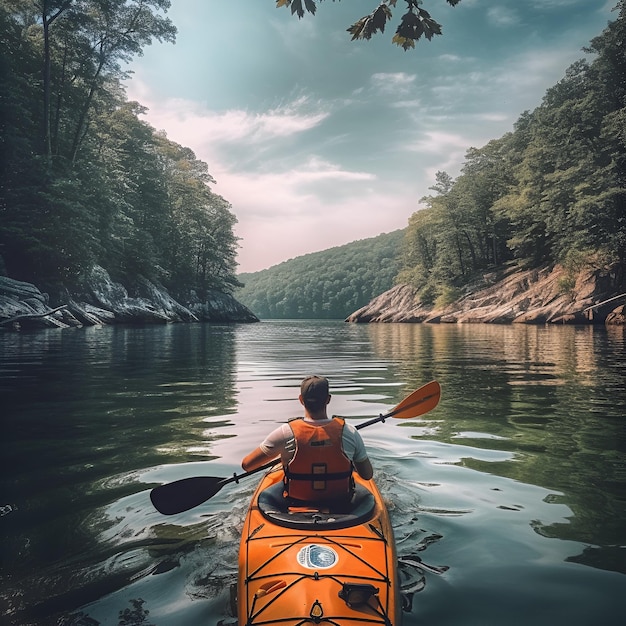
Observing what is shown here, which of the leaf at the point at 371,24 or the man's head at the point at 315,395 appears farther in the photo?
the leaf at the point at 371,24

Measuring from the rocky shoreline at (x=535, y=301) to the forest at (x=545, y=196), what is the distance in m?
0.89

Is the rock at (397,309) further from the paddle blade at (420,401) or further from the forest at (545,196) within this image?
the paddle blade at (420,401)

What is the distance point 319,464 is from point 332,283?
13696cm

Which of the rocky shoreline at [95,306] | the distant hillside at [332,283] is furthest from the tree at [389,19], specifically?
the distant hillside at [332,283]

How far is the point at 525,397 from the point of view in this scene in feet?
32.7

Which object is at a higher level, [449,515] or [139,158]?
[139,158]

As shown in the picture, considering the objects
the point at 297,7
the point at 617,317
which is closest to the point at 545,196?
the point at 617,317

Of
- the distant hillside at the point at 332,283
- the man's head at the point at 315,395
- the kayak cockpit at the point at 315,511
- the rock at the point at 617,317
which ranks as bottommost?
the kayak cockpit at the point at 315,511

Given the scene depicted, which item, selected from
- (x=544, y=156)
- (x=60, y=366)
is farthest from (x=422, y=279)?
(x=60, y=366)

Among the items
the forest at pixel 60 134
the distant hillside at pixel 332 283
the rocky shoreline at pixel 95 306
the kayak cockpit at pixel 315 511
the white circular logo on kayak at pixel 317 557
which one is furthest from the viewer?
the distant hillside at pixel 332 283

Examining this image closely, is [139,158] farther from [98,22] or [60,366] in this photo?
[60,366]

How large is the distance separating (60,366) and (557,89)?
39.6 meters

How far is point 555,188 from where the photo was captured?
1470 inches

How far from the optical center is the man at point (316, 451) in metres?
3.82
